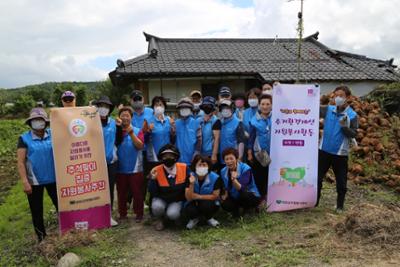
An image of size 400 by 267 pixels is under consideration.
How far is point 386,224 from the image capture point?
4.45m

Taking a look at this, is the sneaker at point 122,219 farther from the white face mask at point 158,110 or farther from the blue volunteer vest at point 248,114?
the blue volunteer vest at point 248,114

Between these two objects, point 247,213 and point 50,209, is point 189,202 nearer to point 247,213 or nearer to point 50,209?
point 247,213

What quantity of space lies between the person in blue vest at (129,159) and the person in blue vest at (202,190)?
0.77m

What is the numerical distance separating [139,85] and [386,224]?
10000mm

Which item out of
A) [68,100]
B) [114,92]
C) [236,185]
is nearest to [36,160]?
[68,100]

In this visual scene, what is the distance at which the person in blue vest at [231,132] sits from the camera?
17.6ft

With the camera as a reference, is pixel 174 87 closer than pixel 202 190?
No

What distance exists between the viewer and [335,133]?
536cm

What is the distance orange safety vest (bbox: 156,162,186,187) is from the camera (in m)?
5.04

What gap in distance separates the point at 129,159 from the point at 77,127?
81 cm

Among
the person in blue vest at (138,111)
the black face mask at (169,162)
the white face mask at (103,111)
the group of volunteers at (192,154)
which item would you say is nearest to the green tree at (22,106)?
the person in blue vest at (138,111)

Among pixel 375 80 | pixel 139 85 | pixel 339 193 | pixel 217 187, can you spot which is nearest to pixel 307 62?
pixel 375 80

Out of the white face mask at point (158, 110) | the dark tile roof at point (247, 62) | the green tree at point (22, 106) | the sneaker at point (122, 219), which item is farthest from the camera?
the green tree at point (22, 106)

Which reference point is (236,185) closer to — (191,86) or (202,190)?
(202,190)
